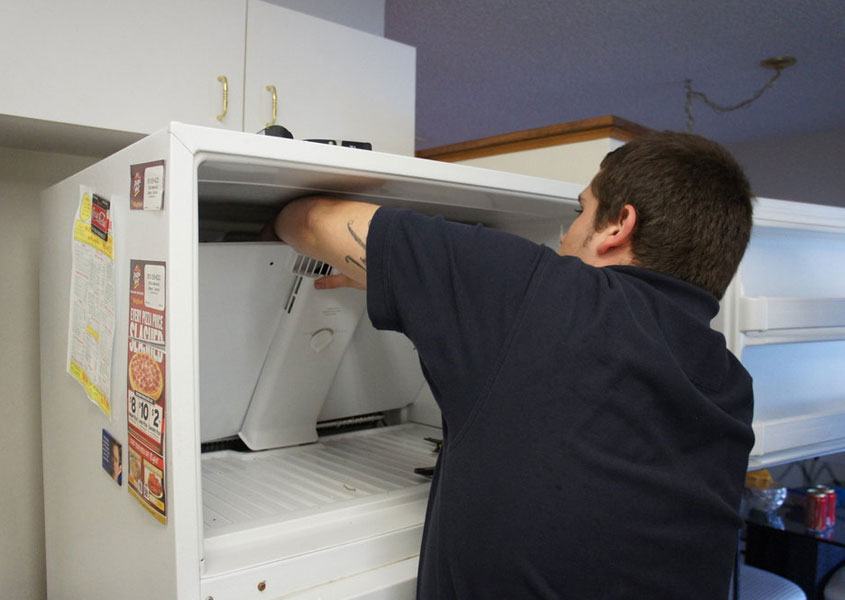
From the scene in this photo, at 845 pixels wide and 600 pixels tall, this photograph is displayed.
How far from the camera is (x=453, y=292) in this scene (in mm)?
714

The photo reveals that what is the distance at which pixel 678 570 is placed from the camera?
2.53 feet

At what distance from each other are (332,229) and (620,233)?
373mm

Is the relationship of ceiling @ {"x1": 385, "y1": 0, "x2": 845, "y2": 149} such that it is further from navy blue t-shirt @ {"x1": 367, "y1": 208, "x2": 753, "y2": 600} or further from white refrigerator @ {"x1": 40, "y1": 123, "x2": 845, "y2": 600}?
navy blue t-shirt @ {"x1": 367, "y1": 208, "x2": 753, "y2": 600}

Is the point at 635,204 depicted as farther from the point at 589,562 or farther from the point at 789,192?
the point at 789,192

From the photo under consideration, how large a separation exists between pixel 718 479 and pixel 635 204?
1.18 feet

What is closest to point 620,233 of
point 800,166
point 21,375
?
point 21,375


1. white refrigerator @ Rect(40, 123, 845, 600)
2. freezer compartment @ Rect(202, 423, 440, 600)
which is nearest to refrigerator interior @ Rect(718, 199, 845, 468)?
white refrigerator @ Rect(40, 123, 845, 600)

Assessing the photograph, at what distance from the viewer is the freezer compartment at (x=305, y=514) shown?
0.75 metres

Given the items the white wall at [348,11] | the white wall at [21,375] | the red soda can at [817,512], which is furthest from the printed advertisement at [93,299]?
the red soda can at [817,512]

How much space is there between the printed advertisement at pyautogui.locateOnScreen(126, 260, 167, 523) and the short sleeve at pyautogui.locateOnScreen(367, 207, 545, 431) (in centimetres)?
23

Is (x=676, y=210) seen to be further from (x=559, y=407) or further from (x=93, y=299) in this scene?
(x=93, y=299)

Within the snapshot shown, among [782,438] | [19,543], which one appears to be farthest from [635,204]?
[19,543]

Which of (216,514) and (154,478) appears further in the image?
(216,514)

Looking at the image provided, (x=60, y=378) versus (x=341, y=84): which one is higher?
(x=341, y=84)
